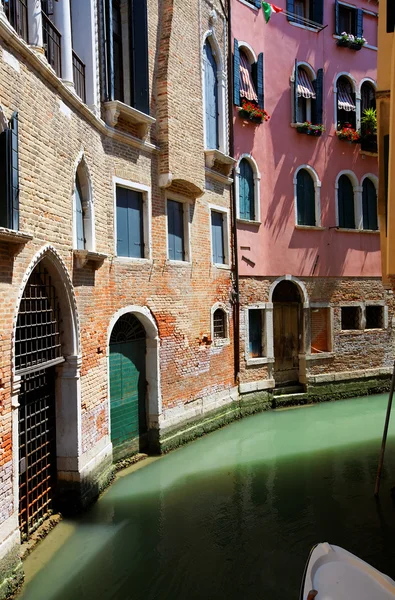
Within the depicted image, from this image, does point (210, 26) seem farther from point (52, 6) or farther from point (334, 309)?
point (334, 309)

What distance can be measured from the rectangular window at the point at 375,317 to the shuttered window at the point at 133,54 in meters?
8.87

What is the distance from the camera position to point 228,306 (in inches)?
463

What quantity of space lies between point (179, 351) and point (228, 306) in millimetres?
2275

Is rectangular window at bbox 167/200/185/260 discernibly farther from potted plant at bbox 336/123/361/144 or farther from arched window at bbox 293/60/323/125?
potted plant at bbox 336/123/361/144

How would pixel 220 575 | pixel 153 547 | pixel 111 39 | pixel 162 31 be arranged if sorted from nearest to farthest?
pixel 220 575, pixel 153 547, pixel 111 39, pixel 162 31

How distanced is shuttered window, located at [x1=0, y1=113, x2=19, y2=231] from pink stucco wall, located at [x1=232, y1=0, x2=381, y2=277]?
752 cm

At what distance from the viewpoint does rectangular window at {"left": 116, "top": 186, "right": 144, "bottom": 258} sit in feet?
27.9

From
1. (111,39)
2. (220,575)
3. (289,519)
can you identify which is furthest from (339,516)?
(111,39)

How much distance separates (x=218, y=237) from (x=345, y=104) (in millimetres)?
5849

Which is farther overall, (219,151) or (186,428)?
(219,151)

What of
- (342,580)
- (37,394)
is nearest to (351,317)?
(37,394)

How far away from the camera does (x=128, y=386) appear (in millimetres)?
8758

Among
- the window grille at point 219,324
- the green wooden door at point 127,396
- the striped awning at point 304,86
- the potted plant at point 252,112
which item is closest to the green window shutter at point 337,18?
the striped awning at point 304,86

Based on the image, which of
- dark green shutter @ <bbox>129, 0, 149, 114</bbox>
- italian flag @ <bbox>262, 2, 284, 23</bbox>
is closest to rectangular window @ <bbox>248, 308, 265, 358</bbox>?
dark green shutter @ <bbox>129, 0, 149, 114</bbox>
